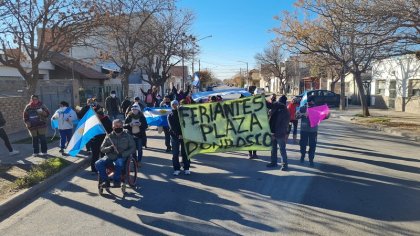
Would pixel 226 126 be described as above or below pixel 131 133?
above

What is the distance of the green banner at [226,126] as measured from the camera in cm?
817

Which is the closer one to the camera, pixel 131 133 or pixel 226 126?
pixel 226 126

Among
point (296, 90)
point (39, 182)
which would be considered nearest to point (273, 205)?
point (39, 182)

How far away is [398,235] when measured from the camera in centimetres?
492

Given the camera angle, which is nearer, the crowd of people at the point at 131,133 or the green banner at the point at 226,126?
the crowd of people at the point at 131,133

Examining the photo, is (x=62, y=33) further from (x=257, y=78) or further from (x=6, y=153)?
(x=257, y=78)

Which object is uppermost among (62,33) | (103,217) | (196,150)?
(62,33)

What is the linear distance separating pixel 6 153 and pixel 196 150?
6025 mm

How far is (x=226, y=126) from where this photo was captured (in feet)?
27.3

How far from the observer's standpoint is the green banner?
322 inches

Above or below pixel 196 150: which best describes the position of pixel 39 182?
below

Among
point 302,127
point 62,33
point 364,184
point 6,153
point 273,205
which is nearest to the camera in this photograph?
point 273,205

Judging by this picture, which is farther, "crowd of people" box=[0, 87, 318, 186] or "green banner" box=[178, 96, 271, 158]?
"green banner" box=[178, 96, 271, 158]

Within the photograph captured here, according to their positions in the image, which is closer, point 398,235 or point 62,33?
point 398,235
